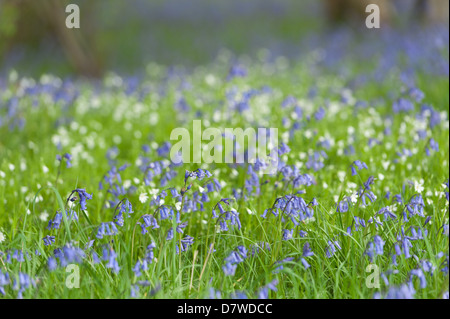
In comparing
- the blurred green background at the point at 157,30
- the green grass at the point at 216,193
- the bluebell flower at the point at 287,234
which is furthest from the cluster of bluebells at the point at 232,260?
the blurred green background at the point at 157,30

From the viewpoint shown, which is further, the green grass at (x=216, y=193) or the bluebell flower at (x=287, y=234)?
the bluebell flower at (x=287, y=234)

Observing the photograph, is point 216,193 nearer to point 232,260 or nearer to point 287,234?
point 287,234

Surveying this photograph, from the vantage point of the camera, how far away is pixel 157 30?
18359 millimetres

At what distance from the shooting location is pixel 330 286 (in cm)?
320

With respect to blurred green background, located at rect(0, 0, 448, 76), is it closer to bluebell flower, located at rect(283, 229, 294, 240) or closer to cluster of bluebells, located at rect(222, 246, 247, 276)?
bluebell flower, located at rect(283, 229, 294, 240)

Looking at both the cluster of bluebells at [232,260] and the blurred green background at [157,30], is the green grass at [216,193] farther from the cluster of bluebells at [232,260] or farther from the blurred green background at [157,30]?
the blurred green background at [157,30]

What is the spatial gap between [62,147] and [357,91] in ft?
13.1

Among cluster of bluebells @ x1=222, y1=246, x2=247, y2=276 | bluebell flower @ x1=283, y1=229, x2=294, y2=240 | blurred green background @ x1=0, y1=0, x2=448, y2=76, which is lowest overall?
cluster of bluebells @ x1=222, y1=246, x2=247, y2=276

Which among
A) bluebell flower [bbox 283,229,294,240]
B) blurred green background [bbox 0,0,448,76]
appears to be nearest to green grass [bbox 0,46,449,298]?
bluebell flower [bbox 283,229,294,240]

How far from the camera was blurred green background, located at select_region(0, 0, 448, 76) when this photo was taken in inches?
456

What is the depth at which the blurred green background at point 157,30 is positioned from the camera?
11.6 m

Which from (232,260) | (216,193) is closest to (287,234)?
(232,260)

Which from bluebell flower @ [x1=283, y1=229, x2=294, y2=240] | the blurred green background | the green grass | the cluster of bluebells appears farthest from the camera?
the blurred green background
